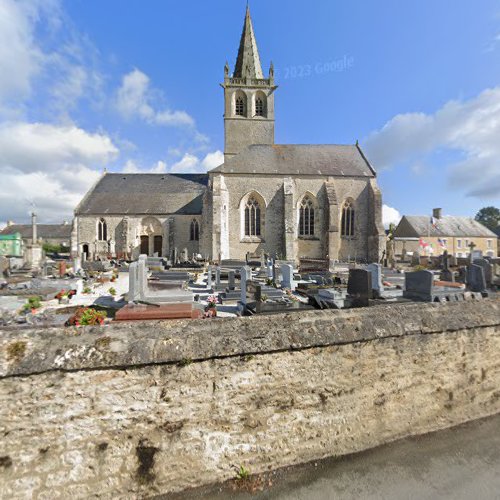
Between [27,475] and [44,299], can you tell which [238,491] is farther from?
[44,299]

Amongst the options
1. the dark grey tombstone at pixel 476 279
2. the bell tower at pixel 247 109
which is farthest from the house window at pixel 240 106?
the dark grey tombstone at pixel 476 279

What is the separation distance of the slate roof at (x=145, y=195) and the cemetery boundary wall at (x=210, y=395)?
25.1 meters

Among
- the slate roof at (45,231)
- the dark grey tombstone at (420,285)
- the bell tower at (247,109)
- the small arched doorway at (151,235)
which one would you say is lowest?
the dark grey tombstone at (420,285)

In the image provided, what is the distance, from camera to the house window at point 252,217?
24.7 metres

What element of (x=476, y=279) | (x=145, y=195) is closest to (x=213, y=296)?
(x=476, y=279)

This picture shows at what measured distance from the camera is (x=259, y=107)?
101ft

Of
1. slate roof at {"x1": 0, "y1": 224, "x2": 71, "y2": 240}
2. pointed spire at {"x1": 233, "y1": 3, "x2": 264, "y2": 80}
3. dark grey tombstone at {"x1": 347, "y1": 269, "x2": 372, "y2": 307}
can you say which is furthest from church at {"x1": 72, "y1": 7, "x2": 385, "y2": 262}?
slate roof at {"x1": 0, "y1": 224, "x2": 71, "y2": 240}

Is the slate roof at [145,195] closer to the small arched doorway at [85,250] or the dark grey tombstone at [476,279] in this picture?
the small arched doorway at [85,250]

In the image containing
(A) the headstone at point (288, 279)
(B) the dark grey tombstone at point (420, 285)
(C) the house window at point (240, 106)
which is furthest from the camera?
(C) the house window at point (240, 106)

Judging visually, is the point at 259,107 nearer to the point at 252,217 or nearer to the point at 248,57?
the point at 248,57

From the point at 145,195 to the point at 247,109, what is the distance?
15.0 metres

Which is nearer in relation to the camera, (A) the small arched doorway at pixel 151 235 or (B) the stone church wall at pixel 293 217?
(B) the stone church wall at pixel 293 217

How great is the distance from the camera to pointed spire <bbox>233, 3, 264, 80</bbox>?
30641mm

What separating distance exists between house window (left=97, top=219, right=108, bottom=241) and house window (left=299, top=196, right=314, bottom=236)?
19.1m
